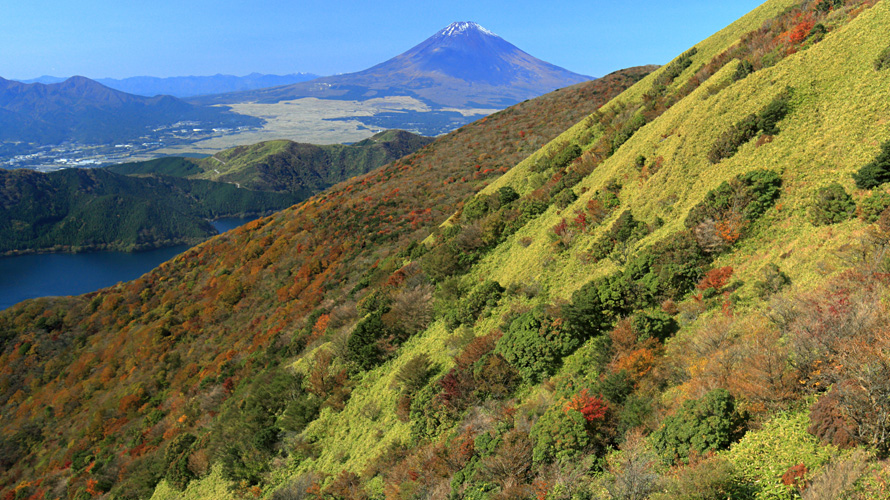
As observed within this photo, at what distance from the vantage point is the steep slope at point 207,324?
26484 mm

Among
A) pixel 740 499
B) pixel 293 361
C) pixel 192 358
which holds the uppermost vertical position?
pixel 740 499

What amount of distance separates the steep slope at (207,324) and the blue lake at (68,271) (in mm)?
110641

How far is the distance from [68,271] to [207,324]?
578 feet

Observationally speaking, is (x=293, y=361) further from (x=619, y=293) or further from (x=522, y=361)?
(x=619, y=293)

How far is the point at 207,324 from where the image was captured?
39.7m

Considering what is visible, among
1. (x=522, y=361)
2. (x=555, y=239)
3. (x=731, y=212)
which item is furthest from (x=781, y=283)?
(x=555, y=239)

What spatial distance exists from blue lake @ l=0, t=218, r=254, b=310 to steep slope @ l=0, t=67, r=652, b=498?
11064 centimetres

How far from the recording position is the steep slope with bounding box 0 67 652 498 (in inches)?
1043

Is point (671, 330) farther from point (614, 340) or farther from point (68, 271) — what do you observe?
point (68, 271)

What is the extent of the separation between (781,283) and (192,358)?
41677 millimetres

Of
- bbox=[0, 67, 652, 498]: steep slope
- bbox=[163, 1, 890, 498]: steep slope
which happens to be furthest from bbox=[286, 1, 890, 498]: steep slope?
bbox=[0, 67, 652, 498]: steep slope

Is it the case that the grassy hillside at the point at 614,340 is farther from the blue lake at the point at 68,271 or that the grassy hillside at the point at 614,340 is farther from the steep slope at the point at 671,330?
the blue lake at the point at 68,271

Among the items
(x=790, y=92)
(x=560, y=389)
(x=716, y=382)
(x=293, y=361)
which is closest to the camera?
(x=716, y=382)

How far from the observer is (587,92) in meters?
64.6
